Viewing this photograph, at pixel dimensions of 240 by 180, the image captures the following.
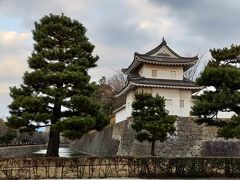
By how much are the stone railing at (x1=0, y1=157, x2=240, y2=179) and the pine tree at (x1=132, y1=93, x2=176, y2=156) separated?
5.75 metres

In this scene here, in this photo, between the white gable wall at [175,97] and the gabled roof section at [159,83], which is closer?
the gabled roof section at [159,83]

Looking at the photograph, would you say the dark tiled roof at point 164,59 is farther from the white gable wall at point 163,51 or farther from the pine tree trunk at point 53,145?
the pine tree trunk at point 53,145

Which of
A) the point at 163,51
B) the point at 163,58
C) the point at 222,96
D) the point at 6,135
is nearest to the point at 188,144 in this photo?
the point at 163,58

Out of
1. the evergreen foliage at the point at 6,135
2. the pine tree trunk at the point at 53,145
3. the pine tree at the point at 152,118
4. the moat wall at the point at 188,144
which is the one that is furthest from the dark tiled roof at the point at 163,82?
the evergreen foliage at the point at 6,135

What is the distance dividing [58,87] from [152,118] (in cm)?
570

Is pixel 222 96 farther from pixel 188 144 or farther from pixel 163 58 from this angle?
pixel 163 58

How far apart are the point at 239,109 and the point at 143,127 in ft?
18.2

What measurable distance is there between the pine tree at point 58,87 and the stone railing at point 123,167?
385cm

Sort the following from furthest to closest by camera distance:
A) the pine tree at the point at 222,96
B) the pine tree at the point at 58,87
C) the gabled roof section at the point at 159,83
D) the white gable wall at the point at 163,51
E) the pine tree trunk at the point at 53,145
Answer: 1. the white gable wall at the point at 163,51
2. the gabled roof section at the point at 159,83
3. the pine tree trunk at the point at 53,145
4. the pine tree at the point at 58,87
5. the pine tree at the point at 222,96

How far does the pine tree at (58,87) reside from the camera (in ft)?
64.6

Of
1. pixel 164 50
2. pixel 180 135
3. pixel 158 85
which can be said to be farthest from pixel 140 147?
pixel 164 50

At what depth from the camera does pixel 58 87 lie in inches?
829

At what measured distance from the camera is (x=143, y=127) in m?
21.3

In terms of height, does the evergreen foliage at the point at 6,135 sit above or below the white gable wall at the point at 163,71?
below
